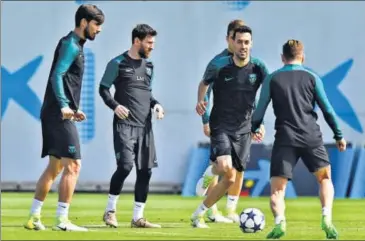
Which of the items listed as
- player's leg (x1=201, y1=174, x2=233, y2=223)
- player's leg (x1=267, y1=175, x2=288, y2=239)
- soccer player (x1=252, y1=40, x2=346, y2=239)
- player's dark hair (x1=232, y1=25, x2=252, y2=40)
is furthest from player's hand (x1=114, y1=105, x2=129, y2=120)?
player's leg (x1=267, y1=175, x2=288, y2=239)

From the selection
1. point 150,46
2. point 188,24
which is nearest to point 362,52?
point 188,24

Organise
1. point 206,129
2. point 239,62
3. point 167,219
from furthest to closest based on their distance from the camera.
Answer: point 167,219, point 206,129, point 239,62

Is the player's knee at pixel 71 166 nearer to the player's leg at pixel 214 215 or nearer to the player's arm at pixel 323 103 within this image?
the player's arm at pixel 323 103

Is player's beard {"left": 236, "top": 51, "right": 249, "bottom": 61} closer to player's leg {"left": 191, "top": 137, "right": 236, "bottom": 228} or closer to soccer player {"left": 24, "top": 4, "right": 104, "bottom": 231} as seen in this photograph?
player's leg {"left": 191, "top": 137, "right": 236, "bottom": 228}

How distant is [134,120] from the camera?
14570mm

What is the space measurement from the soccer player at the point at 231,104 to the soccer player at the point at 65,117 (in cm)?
163

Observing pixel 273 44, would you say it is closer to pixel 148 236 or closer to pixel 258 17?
pixel 258 17

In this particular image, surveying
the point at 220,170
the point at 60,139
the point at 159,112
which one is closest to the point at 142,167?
the point at 159,112

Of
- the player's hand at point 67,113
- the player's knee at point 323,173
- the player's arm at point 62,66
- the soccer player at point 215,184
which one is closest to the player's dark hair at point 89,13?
the player's arm at point 62,66

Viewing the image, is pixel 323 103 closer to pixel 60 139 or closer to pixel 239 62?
pixel 239 62

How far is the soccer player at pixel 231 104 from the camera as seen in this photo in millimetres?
14219

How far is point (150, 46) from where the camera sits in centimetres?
1466

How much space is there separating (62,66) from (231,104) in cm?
225

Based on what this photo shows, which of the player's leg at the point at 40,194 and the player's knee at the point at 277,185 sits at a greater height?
the player's knee at the point at 277,185
